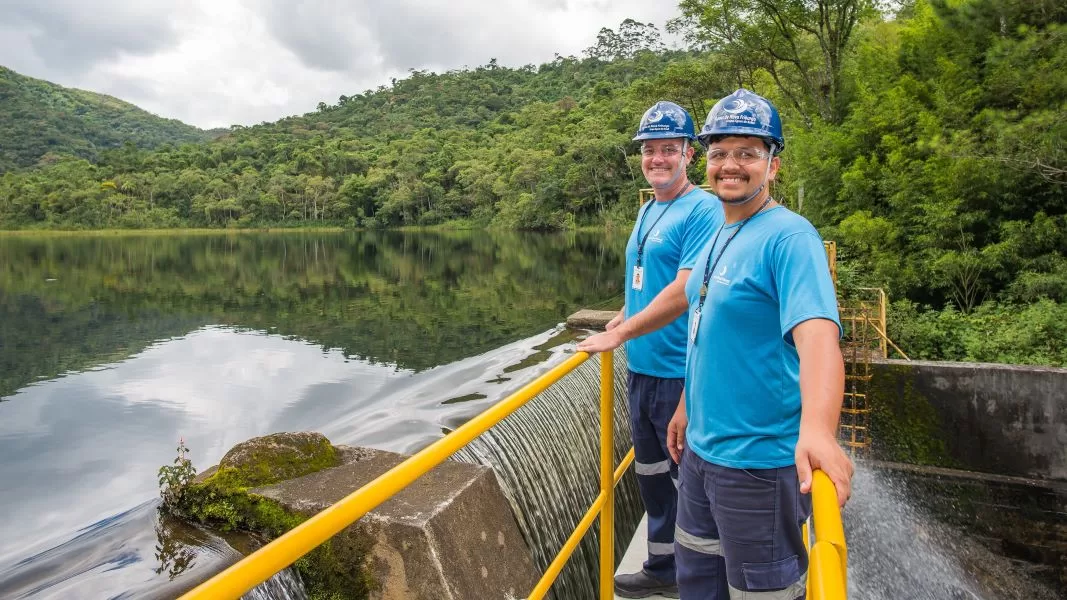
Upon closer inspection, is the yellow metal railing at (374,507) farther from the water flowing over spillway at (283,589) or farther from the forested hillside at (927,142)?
the forested hillside at (927,142)

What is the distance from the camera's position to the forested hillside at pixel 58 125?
76500 millimetres

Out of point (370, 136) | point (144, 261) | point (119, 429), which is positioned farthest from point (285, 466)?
point (370, 136)

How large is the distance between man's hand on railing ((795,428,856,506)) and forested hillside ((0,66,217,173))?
9067 centimetres

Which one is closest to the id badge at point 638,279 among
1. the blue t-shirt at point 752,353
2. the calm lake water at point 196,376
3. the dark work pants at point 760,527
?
the blue t-shirt at point 752,353

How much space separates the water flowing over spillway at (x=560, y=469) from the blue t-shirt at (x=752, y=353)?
6.05 ft

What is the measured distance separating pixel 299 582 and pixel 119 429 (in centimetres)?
748

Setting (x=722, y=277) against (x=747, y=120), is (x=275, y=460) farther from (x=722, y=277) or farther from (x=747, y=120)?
(x=747, y=120)

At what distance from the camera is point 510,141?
79.2 metres

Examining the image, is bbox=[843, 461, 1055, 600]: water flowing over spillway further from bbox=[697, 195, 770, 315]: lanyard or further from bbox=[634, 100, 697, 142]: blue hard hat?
bbox=[697, 195, 770, 315]: lanyard

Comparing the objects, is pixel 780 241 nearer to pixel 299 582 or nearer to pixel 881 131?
pixel 299 582

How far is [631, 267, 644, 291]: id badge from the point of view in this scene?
2812mm

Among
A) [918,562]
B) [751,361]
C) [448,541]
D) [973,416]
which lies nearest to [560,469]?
[448,541]

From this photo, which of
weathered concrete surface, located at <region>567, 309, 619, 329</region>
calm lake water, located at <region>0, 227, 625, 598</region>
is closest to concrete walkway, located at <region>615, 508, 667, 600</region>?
calm lake water, located at <region>0, 227, 625, 598</region>

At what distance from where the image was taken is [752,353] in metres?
1.70
